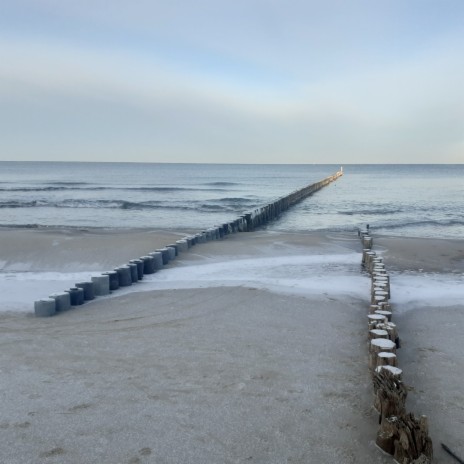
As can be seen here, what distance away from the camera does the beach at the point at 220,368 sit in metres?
3.88

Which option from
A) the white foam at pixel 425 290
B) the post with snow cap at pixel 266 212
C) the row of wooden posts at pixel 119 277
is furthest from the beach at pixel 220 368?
the post with snow cap at pixel 266 212

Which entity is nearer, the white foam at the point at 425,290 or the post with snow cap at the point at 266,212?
the white foam at the point at 425,290

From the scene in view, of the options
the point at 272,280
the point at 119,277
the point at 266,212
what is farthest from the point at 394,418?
the point at 266,212

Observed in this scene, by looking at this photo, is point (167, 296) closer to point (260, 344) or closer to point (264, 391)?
point (260, 344)

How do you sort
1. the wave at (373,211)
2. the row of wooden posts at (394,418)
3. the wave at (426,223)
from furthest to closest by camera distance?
1. the wave at (373,211)
2. the wave at (426,223)
3. the row of wooden posts at (394,418)

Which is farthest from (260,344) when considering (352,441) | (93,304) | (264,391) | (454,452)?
(93,304)

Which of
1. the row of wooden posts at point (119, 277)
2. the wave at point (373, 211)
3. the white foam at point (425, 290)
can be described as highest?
the row of wooden posts at point (119, 277)

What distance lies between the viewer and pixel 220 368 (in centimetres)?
527

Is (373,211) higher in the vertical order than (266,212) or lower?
lower

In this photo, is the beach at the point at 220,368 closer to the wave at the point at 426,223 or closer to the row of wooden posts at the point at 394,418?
the row of wooden posts at the point at 394,418

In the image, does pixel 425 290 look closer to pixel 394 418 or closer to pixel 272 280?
pixel 272 280

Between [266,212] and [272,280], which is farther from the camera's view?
[266,212]

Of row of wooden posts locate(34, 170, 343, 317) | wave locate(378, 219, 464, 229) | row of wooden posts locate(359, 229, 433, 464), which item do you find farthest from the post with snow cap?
row of wooden posts locate(359, 229, 433, 464)

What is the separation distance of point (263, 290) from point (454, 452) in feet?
16.4
